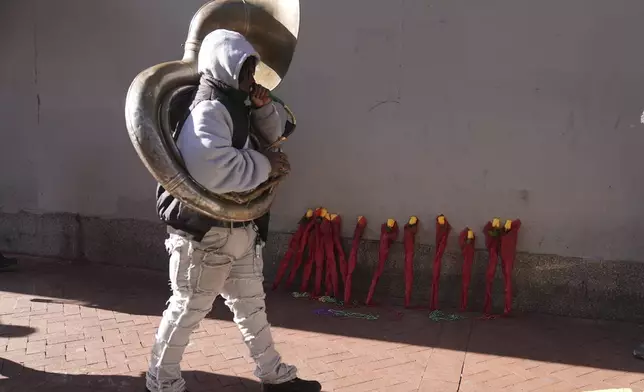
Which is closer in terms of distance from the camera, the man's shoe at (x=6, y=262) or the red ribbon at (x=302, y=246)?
the red ribbon at (x=302, y=246)

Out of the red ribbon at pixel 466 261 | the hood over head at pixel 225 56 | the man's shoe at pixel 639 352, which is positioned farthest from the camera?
the red ribbon at pixel 466 261

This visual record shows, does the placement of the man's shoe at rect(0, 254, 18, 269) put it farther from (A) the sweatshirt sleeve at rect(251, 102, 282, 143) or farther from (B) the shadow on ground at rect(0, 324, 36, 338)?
(A) the sweatshirt sleeve at rect(251, 102, 282, 143)

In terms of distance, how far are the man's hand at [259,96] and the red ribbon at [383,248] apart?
2.23m

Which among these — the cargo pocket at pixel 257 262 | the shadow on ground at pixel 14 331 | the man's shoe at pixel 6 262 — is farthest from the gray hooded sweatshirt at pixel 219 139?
the man's shoe at pixel 6 262

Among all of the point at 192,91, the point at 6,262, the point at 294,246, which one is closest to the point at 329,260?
the point at 294,246

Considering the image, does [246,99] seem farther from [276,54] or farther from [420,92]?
[420,92]

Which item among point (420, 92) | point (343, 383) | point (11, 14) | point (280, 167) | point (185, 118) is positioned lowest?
point (343, 383)

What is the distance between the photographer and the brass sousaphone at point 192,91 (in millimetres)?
2969

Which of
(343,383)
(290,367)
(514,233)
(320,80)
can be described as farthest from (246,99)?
(514,233)

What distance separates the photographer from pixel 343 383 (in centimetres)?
385

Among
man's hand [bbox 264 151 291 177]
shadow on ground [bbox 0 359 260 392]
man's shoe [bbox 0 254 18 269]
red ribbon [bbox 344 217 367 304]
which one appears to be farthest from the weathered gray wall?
man's hand [bbox 264 151 291 177]

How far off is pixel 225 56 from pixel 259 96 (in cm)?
31

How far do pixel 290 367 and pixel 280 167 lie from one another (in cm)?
111

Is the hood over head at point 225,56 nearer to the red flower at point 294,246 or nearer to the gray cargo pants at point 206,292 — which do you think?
the gray cargo pants at point 206,292
